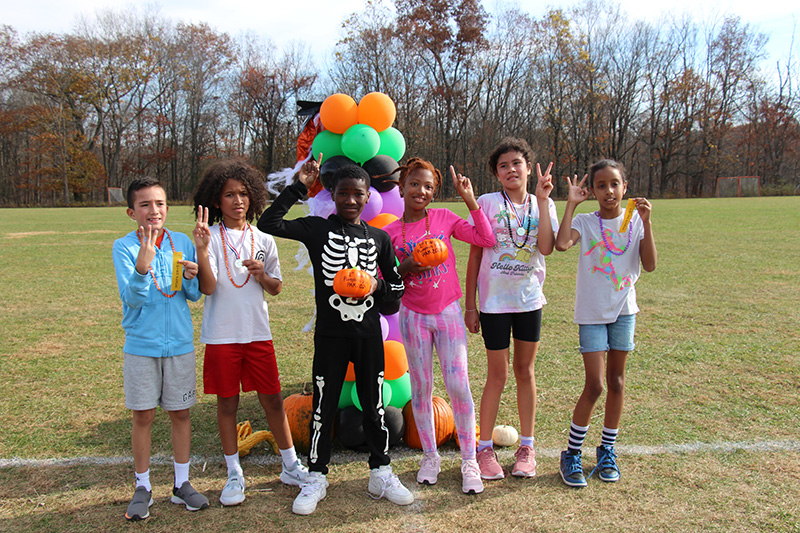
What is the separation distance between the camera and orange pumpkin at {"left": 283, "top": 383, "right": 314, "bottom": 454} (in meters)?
3.73

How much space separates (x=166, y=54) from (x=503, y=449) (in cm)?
5254

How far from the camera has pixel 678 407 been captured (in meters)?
4.28

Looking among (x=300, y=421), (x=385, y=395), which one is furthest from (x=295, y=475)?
(x=385, y=395)

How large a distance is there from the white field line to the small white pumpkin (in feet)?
0.33

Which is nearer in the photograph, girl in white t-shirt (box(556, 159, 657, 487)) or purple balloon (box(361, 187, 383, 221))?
girl in white t-shirt (box(556, 159, 657, 487))

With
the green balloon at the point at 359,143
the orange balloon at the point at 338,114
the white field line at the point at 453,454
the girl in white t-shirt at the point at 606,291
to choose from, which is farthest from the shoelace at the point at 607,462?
the orange balloon at the point at 338,114

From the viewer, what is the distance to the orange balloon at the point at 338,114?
389cm

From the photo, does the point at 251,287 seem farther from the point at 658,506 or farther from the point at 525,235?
the point at 658,506

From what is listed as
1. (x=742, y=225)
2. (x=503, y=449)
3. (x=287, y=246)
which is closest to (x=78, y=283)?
(x=287, y=246)

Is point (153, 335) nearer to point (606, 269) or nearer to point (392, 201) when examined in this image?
point (392, 201)

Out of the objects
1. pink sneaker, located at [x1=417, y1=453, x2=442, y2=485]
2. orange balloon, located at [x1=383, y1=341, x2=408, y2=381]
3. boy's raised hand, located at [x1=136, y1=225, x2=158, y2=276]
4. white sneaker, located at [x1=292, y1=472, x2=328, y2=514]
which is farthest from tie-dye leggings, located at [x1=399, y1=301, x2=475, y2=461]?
boy's raised hand, located at [x1=136, y1=225, x2=158, y2=276]

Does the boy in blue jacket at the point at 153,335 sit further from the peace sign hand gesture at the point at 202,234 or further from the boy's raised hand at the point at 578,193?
A: the boy's raised hand at the point at 578,193

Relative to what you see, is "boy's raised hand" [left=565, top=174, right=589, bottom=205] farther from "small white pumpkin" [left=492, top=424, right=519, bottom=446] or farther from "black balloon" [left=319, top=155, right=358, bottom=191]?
"small white pumpkin" [left=492, top=424, right=519, bottom=446]

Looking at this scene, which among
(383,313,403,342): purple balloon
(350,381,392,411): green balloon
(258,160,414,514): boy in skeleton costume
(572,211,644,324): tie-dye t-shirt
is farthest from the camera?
(383,313,403,342): purple balloon
